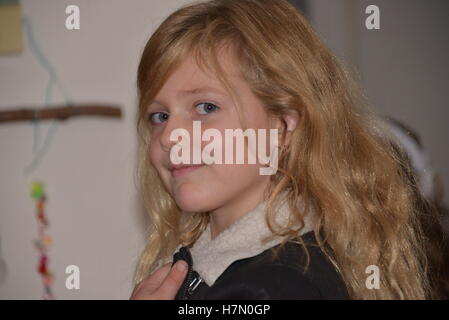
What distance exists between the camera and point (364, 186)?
2.89 feet

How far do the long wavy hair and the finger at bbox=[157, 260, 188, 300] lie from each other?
14 centimetres

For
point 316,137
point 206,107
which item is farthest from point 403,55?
point 206,107

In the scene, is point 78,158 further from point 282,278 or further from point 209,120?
point 282,278

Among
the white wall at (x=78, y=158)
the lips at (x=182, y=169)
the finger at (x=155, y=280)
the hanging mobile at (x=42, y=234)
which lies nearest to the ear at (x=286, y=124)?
the lips at (x=182, y=169)

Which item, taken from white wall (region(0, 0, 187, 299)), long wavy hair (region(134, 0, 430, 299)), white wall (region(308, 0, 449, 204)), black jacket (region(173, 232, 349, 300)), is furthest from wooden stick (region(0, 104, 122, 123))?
black jacket (region(173, 232, 349, 300))

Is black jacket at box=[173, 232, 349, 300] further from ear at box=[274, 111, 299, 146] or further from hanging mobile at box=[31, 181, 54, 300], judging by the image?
hanging mobile at box=[31, 181, 54, 300]

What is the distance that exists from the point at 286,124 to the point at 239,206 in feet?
0.43

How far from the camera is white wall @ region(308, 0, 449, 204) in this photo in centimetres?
143

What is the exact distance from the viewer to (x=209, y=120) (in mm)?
792

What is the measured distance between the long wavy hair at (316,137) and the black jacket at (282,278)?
0.03 m

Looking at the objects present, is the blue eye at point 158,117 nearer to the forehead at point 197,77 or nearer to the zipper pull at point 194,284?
the forehead at point 197,77

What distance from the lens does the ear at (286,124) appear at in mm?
839
